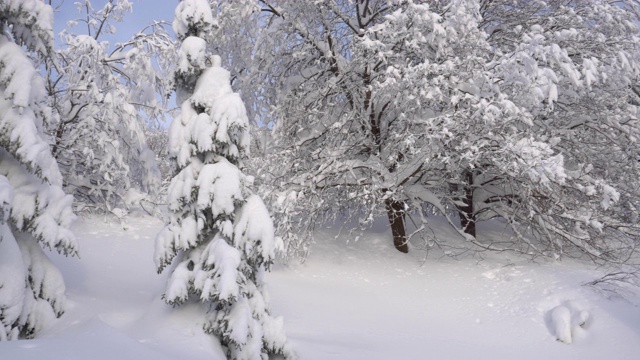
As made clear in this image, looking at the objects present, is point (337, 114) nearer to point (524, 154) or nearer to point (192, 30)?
point (524, 154)

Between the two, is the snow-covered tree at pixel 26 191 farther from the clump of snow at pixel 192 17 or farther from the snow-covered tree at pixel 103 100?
the snow-covered tree at pixel 103 100

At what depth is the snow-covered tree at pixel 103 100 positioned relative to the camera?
10205mm

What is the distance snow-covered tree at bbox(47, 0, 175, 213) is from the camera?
10205 mm

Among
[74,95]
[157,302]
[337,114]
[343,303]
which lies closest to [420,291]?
→ [343,303]

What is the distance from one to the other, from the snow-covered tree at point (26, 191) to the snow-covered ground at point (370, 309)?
35cm

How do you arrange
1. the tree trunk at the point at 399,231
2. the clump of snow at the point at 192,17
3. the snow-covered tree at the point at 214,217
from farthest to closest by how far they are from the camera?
the tree trunk at the point at 399,231, the clump of snow at the point at 192,17, the snow-covered tree at the point at 214,217

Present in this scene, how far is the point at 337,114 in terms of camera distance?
1220cm

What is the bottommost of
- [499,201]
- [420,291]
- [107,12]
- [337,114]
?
[420,291]

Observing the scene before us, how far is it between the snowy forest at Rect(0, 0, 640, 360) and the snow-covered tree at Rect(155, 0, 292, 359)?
29 mm

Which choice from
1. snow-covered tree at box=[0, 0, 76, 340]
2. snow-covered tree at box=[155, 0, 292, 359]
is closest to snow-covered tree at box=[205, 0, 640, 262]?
snow-covered tree at box=[155, 0, 292, 359]

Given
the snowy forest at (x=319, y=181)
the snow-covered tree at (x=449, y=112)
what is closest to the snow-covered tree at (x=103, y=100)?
the snowy forest at (x=319, y=181)

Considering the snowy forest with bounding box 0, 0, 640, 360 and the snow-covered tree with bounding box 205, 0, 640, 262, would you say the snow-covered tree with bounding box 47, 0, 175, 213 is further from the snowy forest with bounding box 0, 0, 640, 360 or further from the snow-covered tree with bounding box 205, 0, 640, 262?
the snow-covered tree with bounding box 205, 0, 640, 262

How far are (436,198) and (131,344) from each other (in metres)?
8.33

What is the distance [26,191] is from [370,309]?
6.19 metres
